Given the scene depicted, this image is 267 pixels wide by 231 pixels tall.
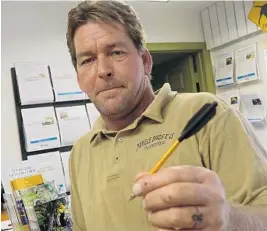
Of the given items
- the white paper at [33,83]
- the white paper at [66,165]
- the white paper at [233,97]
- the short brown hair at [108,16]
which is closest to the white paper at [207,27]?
the white paper at [233,97]

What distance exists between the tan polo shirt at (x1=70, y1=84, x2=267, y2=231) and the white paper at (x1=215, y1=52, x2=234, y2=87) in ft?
6.23

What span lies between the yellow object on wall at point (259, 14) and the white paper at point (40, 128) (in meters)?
1.51

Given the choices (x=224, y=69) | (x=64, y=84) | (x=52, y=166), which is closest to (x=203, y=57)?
(x=224, y=69)

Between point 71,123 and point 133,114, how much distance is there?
1.33m

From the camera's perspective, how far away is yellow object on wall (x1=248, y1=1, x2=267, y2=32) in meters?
2.53

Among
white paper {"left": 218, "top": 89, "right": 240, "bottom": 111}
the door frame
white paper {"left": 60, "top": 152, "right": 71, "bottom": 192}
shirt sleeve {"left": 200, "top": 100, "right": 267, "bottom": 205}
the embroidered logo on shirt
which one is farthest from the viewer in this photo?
the door frame

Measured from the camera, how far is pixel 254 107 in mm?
2668

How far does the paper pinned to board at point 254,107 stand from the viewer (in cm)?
262

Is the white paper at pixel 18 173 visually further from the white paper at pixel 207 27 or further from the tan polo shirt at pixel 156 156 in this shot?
the white paper at pixel 207 27

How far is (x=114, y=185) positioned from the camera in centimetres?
97

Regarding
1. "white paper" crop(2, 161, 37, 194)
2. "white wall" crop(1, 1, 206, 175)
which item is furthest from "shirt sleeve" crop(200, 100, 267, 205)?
"white wall" crop(1, 1, 206, 175)

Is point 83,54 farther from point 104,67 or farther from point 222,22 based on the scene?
A: point 222,22

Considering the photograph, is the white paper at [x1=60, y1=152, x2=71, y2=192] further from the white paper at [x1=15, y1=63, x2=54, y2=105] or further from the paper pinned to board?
the paper pinned to board

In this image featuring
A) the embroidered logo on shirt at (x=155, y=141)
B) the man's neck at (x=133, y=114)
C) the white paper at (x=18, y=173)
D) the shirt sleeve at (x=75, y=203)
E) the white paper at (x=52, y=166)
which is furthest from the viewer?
the white paper at (x=52, y=166)
